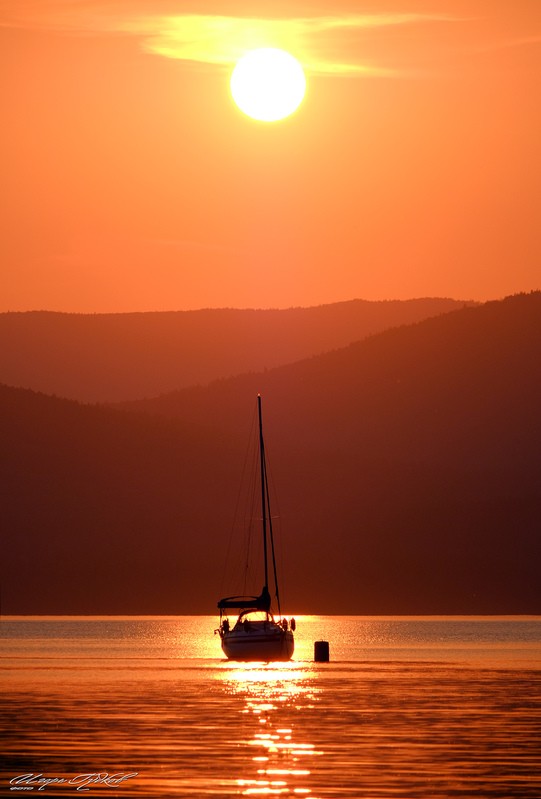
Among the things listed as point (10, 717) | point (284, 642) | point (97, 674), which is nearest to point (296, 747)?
point (10, 717)

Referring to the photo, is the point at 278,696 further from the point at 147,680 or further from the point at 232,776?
the point at 232,776

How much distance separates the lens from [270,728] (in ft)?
174

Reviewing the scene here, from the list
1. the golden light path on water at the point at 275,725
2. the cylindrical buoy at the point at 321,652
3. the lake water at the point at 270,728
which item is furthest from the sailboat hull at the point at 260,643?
the golden light path on water at the point at 275,725

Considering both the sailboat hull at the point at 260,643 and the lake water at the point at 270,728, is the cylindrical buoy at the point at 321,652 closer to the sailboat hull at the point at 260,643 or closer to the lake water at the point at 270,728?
the lake water at the point at 270,728

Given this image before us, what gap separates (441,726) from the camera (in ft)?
177

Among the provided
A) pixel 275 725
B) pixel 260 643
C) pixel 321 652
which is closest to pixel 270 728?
pixel 275 725

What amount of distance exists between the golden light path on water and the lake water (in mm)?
61

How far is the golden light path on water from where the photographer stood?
40625 millimetres

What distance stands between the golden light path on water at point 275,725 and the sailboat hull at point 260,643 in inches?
147

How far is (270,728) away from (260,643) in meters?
45.4

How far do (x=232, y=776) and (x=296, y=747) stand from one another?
20.5 feet

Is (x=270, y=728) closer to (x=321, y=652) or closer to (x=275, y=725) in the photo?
(x=275, y=725)

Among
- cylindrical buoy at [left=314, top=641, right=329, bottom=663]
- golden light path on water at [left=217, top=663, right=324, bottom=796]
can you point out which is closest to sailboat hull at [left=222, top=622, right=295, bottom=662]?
cylindrical buoy at [left=314, top=641, right=329, bottom=663]

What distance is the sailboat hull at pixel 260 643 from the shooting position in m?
98.0
